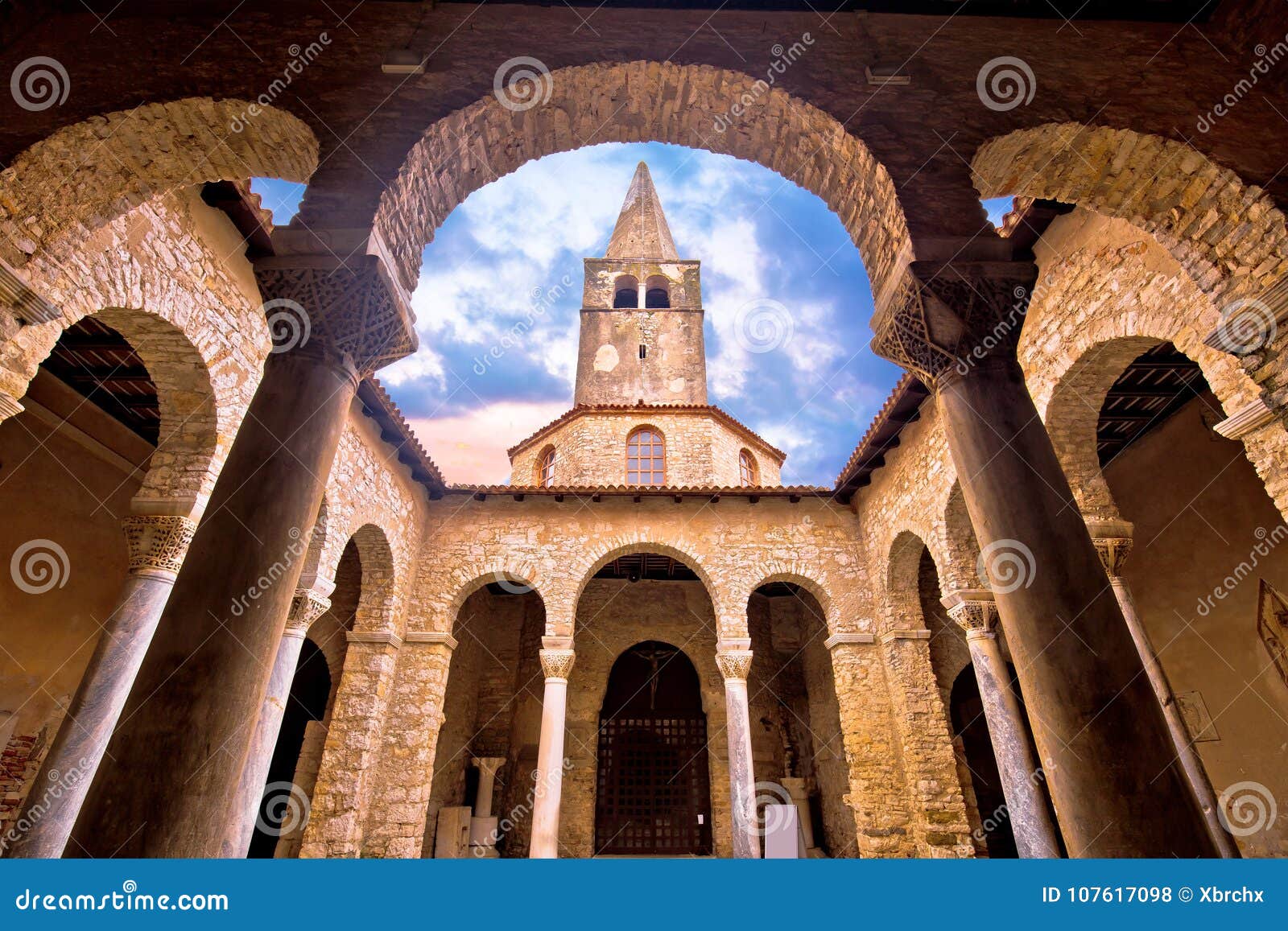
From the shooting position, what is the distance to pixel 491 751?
13.2m

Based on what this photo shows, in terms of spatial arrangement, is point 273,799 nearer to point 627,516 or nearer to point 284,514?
point 627,516

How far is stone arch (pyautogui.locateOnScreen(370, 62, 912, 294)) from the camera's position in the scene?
4223 millimetres

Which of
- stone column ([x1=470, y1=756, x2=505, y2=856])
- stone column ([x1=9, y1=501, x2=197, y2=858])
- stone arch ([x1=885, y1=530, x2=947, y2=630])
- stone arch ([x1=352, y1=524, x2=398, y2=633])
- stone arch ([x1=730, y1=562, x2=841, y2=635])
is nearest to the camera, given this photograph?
stone column ([x1=9, y1=501, x2=197, y2=858])

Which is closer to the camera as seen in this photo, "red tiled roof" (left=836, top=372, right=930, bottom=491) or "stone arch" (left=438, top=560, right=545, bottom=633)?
"red tiled roof" (left=836, top=372, right=930, bottom=491)

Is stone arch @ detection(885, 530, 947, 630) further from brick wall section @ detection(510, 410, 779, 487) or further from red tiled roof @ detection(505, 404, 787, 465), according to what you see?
red tiled roof @ detection(505, 404, 787, 465)

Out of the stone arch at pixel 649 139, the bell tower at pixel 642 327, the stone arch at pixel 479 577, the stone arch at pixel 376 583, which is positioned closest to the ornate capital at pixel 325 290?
the stone arch at pixel 649 139

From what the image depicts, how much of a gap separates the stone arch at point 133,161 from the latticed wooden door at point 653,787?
1250 cm

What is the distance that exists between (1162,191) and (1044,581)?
3.47 meters

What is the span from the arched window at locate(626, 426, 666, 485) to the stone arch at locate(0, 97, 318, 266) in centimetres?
1153

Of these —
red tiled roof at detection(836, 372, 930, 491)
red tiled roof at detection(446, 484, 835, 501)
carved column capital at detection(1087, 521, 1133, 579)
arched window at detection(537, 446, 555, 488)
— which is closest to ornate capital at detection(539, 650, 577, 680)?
red tiled roof at detection(446, 484, 835, 501)

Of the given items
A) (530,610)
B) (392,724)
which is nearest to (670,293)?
(530,610)

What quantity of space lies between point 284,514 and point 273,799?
37.4ft

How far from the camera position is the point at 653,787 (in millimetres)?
13438

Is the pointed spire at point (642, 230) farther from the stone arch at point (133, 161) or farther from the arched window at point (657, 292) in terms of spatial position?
the stone arch at point (133, 161)
